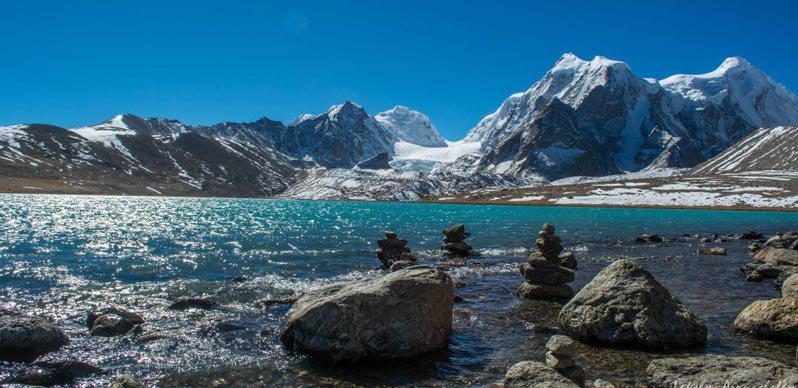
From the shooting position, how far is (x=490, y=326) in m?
21.6

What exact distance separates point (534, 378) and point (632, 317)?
786cm

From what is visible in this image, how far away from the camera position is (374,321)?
17203mm

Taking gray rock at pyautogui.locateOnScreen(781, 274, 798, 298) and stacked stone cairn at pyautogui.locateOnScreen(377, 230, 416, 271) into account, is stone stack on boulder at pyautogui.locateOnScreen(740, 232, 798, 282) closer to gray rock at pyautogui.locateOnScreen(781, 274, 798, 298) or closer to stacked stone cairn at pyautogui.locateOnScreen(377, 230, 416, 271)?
gray rock at pyautogui.locateOnScreen(781, 274, 798, 298)

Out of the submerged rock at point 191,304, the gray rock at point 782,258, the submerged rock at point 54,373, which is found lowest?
the submerged rock at point 54,373

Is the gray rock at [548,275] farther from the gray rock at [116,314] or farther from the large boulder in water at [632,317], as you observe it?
the gray rock at [116,314]

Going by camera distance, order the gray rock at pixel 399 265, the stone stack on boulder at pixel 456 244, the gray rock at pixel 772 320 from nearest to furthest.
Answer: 1. the gray rock at pixel 772 320
2. the gray rock at pixel 399 265
3. the stone stack on boulder at pixel 456 244

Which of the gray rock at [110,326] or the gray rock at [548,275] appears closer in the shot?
the gray rock at [110,326]

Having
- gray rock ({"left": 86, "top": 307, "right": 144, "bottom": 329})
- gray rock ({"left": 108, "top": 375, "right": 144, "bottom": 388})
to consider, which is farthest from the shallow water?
gray rock ({"left": 108, "top": 375, "right": 144, "bottom": 388})

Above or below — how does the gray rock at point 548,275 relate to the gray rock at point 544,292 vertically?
above

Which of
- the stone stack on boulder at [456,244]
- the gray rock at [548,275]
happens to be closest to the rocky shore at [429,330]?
the gray rock at [548,275]

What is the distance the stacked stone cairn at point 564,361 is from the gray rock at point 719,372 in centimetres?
199

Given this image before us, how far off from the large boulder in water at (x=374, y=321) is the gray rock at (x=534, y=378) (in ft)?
16.4

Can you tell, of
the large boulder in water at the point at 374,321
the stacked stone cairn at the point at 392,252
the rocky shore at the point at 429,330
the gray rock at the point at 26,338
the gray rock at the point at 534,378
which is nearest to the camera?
the gray rock at the point at 534,378

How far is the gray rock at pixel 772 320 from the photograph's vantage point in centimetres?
1856
